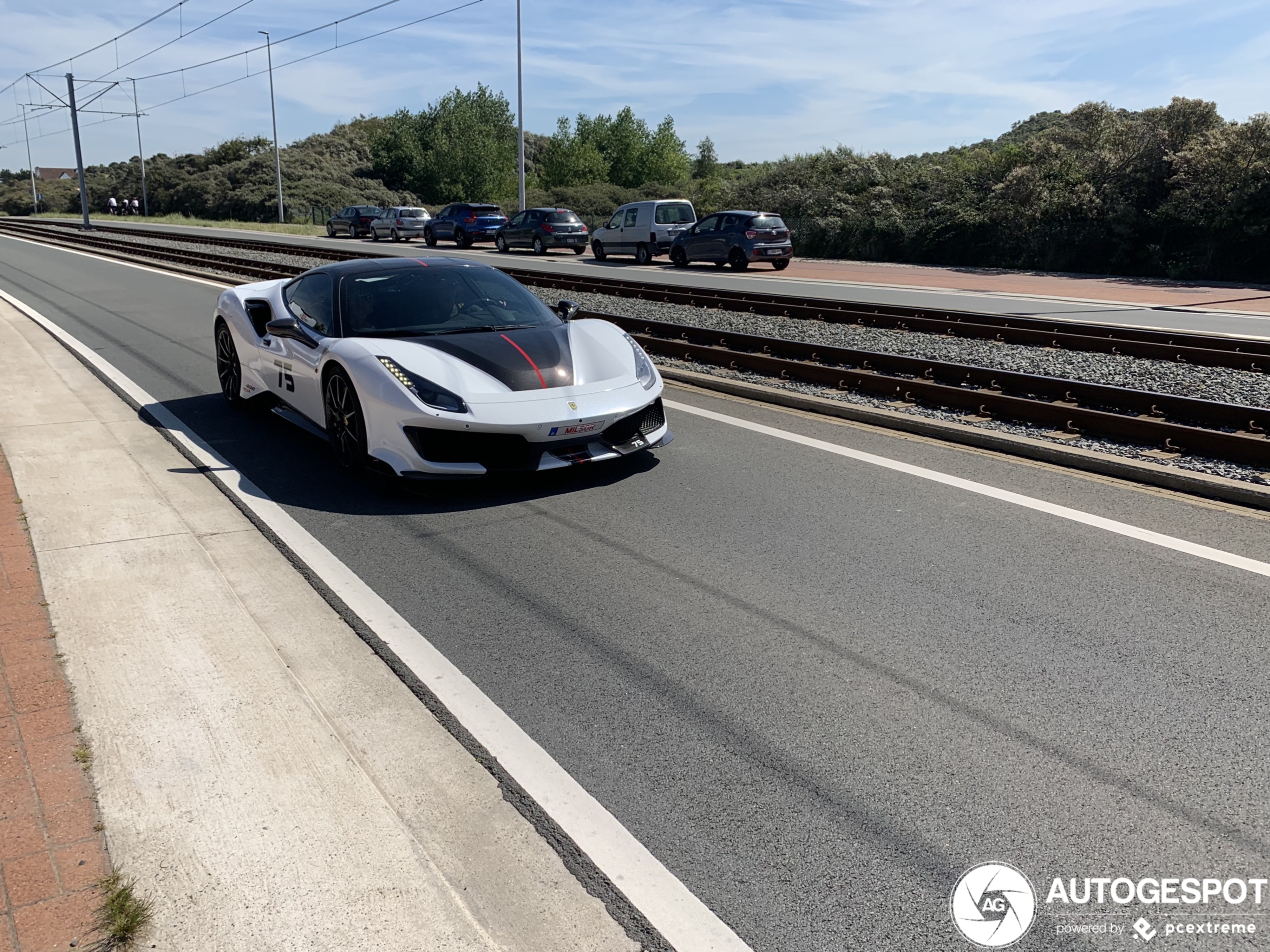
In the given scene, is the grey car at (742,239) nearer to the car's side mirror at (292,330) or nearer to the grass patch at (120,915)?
the car's side mirror at (292,330)

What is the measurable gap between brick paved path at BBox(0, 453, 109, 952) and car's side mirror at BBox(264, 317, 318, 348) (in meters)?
2.87

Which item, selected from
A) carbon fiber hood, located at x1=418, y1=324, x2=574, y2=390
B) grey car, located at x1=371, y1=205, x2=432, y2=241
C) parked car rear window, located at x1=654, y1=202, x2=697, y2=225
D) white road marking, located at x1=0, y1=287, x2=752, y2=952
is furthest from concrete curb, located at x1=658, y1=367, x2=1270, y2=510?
grey car, located at x1=371, y1=205, x2=432, y2=241

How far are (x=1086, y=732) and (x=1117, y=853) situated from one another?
2.07 ft

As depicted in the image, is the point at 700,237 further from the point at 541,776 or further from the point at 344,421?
the point at 541,776

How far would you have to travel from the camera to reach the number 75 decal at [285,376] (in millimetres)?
6934

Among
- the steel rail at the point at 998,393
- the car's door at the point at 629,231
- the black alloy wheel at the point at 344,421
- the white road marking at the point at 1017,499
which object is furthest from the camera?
the car's door at the point at 629,231

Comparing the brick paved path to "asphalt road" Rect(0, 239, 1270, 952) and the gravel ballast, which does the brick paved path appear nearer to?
"asphalt road" Rect(0, 239, 1270, 952)

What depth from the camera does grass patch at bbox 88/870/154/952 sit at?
2.31m

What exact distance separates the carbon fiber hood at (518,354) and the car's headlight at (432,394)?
32 centimetres

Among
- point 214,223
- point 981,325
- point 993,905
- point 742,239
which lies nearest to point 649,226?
point 742,239

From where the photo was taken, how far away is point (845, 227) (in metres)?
32.9

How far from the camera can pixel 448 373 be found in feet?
18.8

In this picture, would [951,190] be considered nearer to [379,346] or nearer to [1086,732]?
[379,346]

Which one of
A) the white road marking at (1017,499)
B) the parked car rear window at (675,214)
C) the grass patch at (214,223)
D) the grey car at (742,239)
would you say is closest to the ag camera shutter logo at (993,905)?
the white road marking at (1017,499)
